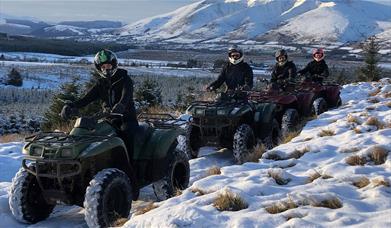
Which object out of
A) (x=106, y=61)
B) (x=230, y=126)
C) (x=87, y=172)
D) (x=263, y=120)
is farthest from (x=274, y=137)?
(x=87, y=172)

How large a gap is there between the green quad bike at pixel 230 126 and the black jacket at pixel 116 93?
297 centimetres

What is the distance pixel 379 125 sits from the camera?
984cm

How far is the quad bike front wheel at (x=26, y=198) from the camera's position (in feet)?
22.3

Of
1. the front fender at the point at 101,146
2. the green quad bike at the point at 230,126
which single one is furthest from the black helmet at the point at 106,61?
the green quad bike at the point at 230,126

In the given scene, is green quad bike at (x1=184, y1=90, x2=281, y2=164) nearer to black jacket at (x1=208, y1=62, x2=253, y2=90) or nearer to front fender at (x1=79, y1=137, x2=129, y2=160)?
black jacket at (x1=208, y1=62, x2=253, y2=90)

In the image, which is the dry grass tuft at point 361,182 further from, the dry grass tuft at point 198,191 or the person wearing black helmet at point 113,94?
the person wearing black helmet at point 113,94

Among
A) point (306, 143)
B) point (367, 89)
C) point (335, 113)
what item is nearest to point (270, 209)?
point (306, 143)

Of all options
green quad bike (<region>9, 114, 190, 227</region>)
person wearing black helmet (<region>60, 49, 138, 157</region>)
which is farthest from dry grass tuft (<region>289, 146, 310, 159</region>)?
person wearing black helmet (<region>60, 49, 138, 157</region>)

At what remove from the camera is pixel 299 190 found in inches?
244

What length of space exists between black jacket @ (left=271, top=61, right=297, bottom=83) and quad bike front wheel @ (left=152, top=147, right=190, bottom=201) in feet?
22.8

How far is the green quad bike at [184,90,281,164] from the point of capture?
10383 mm

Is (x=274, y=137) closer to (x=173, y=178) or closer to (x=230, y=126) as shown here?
(x=230, y=126)

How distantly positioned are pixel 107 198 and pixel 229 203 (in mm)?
1550

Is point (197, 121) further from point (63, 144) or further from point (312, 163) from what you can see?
point (63, 144)
